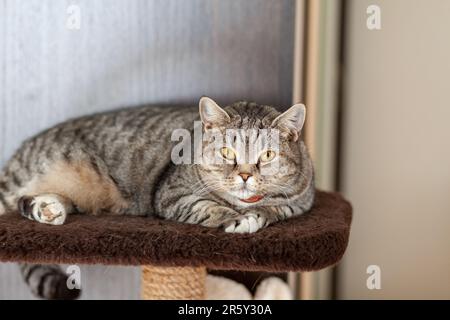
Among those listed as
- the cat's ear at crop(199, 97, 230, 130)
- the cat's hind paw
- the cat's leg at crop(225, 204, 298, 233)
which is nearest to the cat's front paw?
the cat's leg at crop(225, 204, 298, 233)

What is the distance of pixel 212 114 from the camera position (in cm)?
133

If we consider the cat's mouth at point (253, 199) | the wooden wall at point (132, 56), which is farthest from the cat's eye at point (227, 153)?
the wooden wall at point (132, 56)

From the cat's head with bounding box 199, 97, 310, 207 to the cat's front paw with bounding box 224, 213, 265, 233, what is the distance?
7 cm

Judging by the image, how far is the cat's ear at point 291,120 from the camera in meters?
1.31

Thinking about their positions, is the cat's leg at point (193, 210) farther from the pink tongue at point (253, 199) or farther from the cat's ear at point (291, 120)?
the cat's ear at point (291, 120)

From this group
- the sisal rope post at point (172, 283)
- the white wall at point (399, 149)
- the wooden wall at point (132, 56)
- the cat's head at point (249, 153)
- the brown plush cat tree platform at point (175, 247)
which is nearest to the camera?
the brown plush cat tree platform at point (175, 247)

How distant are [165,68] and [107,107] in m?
0.23

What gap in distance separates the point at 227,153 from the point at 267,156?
0.31 feet

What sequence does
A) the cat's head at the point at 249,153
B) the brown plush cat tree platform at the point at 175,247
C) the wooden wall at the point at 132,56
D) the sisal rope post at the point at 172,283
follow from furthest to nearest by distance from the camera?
the wooden wall at the point at 132,56, the sisal rope post at the point at 172,283, the cat's head at the point at 249,153, the brown plush cat tree platform at the point at 175,247

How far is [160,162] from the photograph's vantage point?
4.99 feet

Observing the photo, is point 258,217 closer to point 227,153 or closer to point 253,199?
point 253,199

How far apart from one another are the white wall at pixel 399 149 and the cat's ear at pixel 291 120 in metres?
0.48

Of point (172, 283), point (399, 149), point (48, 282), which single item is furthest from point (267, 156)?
point (48, 282)
